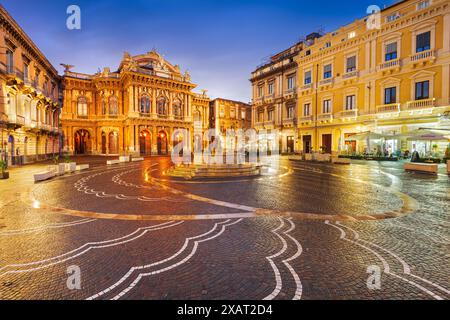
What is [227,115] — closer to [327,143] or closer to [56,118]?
[327,143]

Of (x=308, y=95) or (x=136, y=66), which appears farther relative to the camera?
(x=136, y=66)

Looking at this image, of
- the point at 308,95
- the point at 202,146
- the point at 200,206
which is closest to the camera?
the point at 200,206

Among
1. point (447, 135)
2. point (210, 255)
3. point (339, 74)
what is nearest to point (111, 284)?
point (210, 255)

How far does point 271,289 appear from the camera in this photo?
3076 mm

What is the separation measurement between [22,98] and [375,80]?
36544 millimetres

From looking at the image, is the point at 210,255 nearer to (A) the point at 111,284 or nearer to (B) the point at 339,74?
(A) the point at 111,284

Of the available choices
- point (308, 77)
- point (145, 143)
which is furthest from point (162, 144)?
point (308, 77)

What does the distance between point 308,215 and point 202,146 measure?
1683 inches

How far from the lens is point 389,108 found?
77.3 ft

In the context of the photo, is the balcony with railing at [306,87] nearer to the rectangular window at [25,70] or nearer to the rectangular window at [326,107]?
the rectangular window at [326,107]

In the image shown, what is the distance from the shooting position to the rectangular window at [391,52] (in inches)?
917

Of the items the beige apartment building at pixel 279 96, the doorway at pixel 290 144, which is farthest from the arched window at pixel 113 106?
the doorway at pixel 290 144

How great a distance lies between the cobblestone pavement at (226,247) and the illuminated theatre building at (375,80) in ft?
62.2

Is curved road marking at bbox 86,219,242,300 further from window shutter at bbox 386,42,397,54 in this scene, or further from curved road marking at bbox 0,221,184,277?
window shutter at bbox 386,42,397,54
